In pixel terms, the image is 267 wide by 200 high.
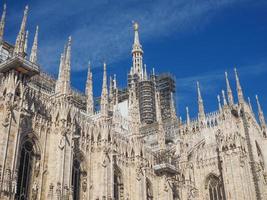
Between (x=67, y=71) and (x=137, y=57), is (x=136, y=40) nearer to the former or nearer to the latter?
(x=137, y=57)

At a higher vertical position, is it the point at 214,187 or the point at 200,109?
the point at 200,109

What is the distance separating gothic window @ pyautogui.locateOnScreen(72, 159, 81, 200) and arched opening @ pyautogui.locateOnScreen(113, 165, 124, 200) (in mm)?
4419

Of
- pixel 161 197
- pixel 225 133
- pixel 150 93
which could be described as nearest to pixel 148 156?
pixel 161 197

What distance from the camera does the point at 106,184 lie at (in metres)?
31.7

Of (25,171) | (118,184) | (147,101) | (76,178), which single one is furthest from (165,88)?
(25,171)

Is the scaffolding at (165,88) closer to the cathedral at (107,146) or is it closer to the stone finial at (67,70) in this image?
the cathedral at (107,146)

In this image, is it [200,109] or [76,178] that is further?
[200,109]

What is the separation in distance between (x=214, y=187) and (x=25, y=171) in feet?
85.6

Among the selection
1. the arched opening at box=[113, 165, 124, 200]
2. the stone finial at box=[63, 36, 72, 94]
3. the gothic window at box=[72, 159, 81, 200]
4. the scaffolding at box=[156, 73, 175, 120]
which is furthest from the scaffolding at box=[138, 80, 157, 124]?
the gothic window at box=[72, 159, 81, 200]

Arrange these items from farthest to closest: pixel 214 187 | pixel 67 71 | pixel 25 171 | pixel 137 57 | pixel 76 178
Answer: pixel 137 57
pixel 214 187
pixel 67 71
pixel 76 178
pixel 25 171

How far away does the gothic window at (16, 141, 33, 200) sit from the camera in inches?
1018

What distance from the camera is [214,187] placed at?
45.8 meters

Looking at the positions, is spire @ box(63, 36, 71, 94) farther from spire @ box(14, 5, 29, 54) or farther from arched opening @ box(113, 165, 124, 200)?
arched opening @ box(113, 165, 124, 200)

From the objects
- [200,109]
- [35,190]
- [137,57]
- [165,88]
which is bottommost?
[35,190]
